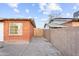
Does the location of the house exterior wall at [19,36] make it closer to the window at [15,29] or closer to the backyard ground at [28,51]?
the window at [15,29]

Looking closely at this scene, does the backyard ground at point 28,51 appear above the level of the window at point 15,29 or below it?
below

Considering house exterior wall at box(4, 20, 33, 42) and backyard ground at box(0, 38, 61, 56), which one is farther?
house exterior wall at box(4, 20, 33, 42)

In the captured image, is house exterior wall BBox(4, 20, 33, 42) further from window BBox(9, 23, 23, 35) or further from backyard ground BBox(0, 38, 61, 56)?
backyard ground BBox(0, 38, 61, 56)

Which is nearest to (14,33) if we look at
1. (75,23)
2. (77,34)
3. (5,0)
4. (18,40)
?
(18,40)

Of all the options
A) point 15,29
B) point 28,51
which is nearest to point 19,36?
point 15,29

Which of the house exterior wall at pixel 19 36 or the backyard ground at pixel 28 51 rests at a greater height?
the house exterior wall at pixel 19 36

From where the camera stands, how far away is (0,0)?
19.9ft

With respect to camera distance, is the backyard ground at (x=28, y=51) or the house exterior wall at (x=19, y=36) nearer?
the backyard ground at (x=28, y=51)

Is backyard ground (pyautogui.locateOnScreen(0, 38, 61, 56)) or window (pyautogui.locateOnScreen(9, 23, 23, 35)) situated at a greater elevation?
window (pyautogui.locateOnScreen(9, 23, 23, 35))

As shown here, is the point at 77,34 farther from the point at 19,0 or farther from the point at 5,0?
the point at 5,0

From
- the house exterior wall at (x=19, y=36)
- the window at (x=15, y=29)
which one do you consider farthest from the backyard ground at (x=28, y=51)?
the window at (x=15, y=29)

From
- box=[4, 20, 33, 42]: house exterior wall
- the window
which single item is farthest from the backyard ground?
the window

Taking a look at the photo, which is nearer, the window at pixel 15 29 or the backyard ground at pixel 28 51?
the backyard ground at pixel 28 51

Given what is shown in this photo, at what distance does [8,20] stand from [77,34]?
690 cm
